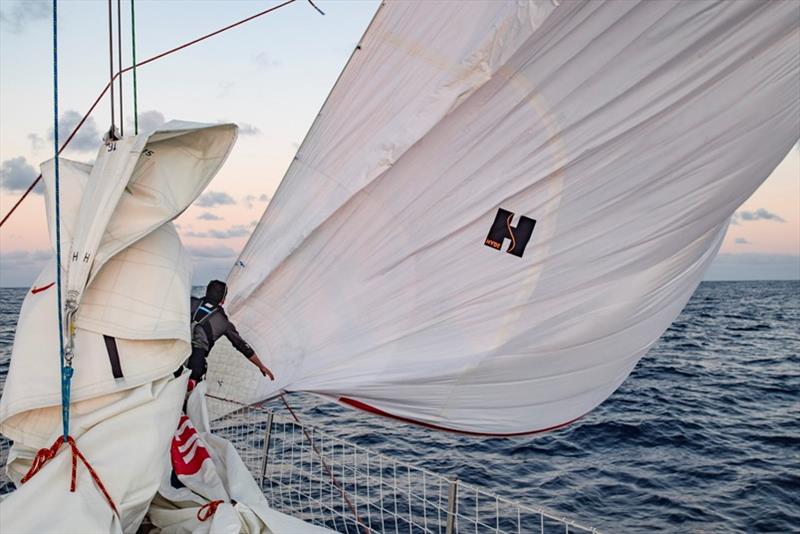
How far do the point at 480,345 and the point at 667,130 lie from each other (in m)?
1.51

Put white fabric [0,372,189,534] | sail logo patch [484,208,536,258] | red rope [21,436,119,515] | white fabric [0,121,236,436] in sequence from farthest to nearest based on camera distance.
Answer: sail logo patch [484,208,536,258] < white fabric [0,121,236,436] < red rope [21,436,119,515] < white fabric [0,372,189,534]

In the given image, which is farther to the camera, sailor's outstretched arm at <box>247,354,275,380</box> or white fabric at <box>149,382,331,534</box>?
sailor's outstretched arm at <box>247,354,275,380</box>

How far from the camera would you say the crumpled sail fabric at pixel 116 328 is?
121 inches

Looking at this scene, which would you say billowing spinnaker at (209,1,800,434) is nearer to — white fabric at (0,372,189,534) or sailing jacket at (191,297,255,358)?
sailing jacket at (191,297,255,358)

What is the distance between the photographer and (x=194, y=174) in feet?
11.8

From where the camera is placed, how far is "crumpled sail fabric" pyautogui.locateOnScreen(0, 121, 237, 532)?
308cm

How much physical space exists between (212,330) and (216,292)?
249mm

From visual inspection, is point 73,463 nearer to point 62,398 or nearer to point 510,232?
point 62,398

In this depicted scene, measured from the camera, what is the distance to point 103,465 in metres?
3.02

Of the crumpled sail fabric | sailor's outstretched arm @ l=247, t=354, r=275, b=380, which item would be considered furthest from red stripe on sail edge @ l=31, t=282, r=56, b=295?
sailor's outstretched arm @ l=247, t=354, r=275, b=380

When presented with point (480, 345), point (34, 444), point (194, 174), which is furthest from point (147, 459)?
point (480, 345)

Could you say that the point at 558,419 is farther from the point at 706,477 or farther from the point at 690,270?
the point at 706,477

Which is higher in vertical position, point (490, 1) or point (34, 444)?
point (490, 1)

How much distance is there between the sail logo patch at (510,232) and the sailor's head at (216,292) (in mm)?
1662
